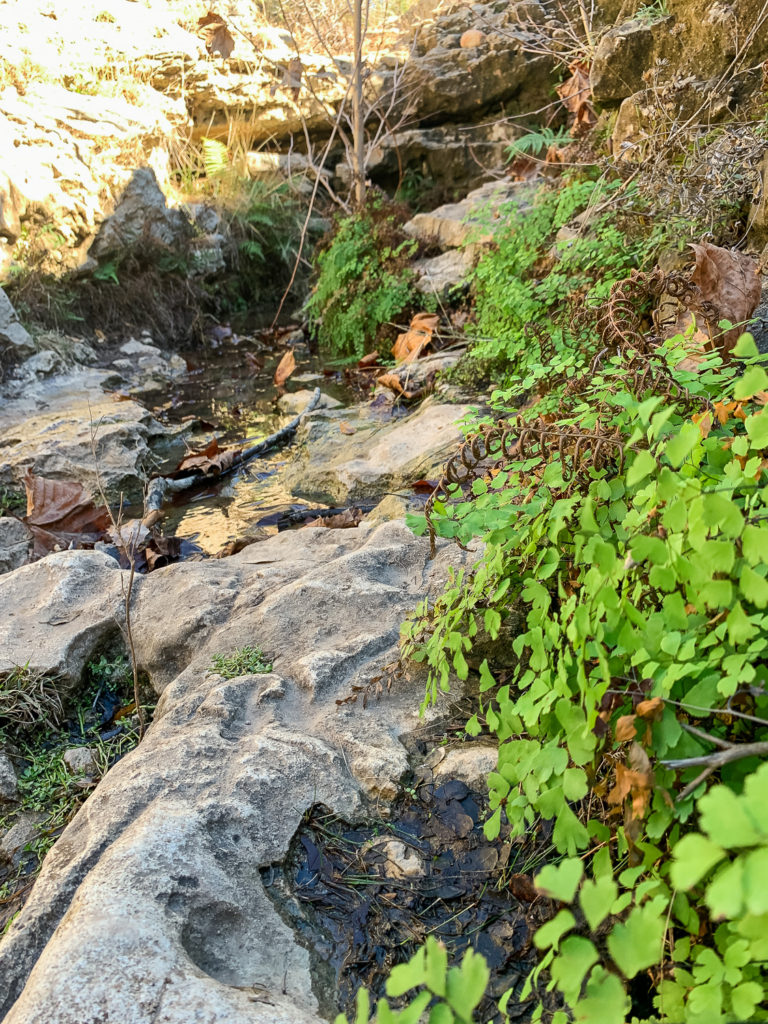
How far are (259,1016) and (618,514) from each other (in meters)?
1.16

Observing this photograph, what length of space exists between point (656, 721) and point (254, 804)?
40.2 inches

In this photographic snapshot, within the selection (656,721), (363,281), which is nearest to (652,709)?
(656,721)

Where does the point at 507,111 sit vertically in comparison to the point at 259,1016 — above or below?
above

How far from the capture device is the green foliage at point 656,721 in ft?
2.58

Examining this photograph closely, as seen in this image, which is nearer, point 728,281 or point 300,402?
point 728,281

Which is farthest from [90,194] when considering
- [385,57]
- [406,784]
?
[406,784]

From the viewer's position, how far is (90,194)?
26.9 feet

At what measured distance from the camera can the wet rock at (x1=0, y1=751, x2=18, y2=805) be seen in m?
2.25

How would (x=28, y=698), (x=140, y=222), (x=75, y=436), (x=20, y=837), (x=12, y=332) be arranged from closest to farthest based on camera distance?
(x=20, y=837)
(x=28, y=698)
(x=75, y=436)
(x=12, y=332)
(x=140, y=222)

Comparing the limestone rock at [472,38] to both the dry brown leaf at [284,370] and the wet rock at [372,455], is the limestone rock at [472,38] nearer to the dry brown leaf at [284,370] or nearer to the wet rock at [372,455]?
the dry brown leaf at [284,370]

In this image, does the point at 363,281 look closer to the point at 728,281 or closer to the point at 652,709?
the point at 728,281

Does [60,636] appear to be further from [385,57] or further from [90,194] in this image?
[385,57]

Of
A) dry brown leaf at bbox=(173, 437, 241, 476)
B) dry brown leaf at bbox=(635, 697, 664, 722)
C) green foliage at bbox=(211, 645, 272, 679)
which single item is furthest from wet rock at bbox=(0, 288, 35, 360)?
dry brown leaf at bbox=(635, 697, 664, 722)

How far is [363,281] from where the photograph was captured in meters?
7.07
